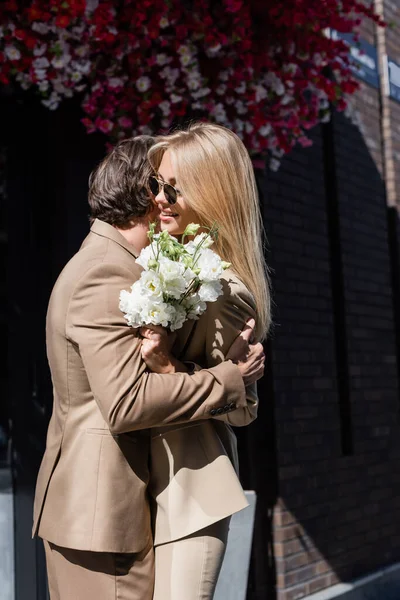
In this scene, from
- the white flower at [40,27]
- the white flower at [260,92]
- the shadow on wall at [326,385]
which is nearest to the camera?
the white flower at [40,27]

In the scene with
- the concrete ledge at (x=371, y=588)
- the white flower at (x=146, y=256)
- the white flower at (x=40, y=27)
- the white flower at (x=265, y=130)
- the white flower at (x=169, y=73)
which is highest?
the white flower at (x=40, y=27)

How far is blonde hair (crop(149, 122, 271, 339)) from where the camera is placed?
263cm

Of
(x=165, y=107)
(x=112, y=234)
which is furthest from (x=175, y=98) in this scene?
(x=112, y=234)

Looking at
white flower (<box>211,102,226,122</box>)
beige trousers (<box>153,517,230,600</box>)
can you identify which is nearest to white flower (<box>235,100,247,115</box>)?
white flower (<box>211,102,226,122</box>)

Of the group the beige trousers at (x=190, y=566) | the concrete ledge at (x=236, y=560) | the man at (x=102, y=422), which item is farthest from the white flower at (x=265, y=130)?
the beige trousers at (x=190, y=566)

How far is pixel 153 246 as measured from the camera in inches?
93.5

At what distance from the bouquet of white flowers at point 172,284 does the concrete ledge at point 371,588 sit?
12.2ft

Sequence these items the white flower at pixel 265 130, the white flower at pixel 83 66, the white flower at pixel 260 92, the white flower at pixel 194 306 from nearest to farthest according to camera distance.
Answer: the white flower at pixel 194 306 < the white flower at pixel 83 66 < the white flower at pixel 260 92 < the white flower at pixel 265 130

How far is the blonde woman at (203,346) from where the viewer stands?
2.36 metres

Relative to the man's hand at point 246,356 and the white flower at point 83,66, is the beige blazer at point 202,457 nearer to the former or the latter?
the man's hand at point 246,356

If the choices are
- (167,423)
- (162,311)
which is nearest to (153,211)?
(162,311)

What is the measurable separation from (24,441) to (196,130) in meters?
2.43

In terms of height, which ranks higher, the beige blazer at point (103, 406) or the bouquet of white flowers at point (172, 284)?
the bouquet of white flowers at point (172, 284)

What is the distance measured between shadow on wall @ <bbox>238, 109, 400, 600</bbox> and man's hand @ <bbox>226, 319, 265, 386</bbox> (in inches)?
98.0
